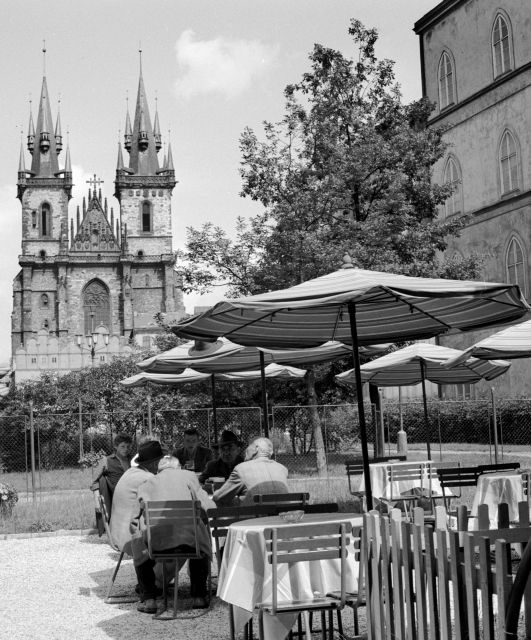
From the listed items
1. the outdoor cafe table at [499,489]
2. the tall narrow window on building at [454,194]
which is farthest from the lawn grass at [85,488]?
the tall narrow window on building at [454,194]

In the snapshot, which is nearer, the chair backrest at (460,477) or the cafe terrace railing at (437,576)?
the cafe terrace railing at (437,576)

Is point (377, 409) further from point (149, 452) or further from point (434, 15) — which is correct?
point (434, 15)

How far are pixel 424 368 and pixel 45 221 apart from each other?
297ft

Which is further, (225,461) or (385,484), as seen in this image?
(385,484)

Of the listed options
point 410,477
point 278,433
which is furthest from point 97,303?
point 410,477

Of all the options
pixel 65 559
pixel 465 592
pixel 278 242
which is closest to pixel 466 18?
pixel 278 242

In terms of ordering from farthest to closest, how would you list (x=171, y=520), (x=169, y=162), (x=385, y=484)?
1. (x=169, y=162)
2. (x=385, y=484)
3. (x=171, y=520)

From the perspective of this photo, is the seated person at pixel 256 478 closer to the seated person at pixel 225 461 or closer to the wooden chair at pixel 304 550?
the wooden chair at pixel 304 550

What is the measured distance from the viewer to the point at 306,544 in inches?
231

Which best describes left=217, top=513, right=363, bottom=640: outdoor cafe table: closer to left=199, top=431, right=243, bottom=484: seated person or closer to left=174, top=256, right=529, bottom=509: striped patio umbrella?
left=174, top=256, right=529, bottom=509: striped patio umbrella

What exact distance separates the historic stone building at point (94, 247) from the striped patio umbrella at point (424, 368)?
77.8 meters

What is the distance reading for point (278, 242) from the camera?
2517 cm

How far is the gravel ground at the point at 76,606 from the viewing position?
740cm

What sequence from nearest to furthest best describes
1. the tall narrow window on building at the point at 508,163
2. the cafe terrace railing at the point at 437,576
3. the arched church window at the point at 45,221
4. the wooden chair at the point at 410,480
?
1. the cafe terrace railing at the point at 437,576
2. the wooden chair at the point at 410,480
3. the tall narrow window on building at the point at 508,163
4. the arched church window at the point at 45,221
